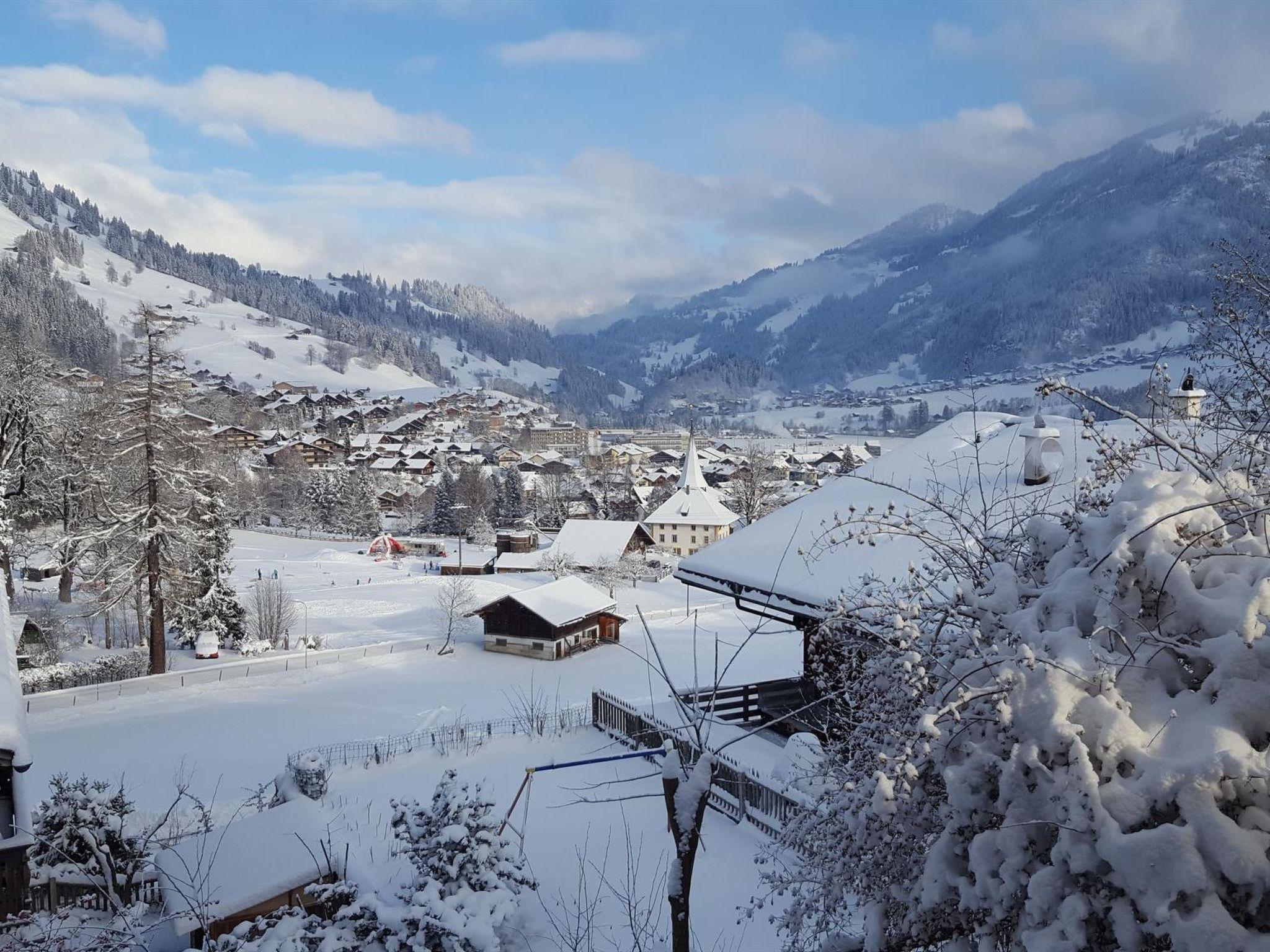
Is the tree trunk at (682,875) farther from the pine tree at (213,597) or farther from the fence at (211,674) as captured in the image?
the pine tree at (213,597)

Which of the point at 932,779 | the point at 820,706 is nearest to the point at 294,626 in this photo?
the point at 820,706

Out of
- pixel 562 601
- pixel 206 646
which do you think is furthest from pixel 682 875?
pixel 206 646

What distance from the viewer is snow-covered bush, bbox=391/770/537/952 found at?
16.7ft

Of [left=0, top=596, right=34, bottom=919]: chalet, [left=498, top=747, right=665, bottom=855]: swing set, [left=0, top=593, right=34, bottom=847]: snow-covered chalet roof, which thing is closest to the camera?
[left=498, top=747, right=665, bottom=855]: swing set

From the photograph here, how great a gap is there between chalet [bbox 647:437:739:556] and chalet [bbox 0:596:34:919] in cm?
4412

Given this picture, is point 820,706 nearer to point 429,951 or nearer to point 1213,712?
point 429,951

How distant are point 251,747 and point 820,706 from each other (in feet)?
37.0

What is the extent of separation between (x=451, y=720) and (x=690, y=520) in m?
37.7

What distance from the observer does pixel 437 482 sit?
77938mm

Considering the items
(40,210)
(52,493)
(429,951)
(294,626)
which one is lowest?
(294,626)

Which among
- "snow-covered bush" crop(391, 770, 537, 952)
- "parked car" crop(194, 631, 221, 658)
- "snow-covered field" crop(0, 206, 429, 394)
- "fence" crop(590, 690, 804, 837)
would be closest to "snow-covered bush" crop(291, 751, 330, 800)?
"snow-covered bush" crop(391, 770, 537, 952)

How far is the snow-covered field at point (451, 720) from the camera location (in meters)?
7.71

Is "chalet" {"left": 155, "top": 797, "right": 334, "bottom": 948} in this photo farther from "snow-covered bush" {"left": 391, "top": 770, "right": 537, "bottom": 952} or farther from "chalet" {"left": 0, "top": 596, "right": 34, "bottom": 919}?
"chalet" {"left": 0, "top": 596, "right": 34, "bottom": 919}

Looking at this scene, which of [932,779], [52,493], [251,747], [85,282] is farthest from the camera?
[85,282]
